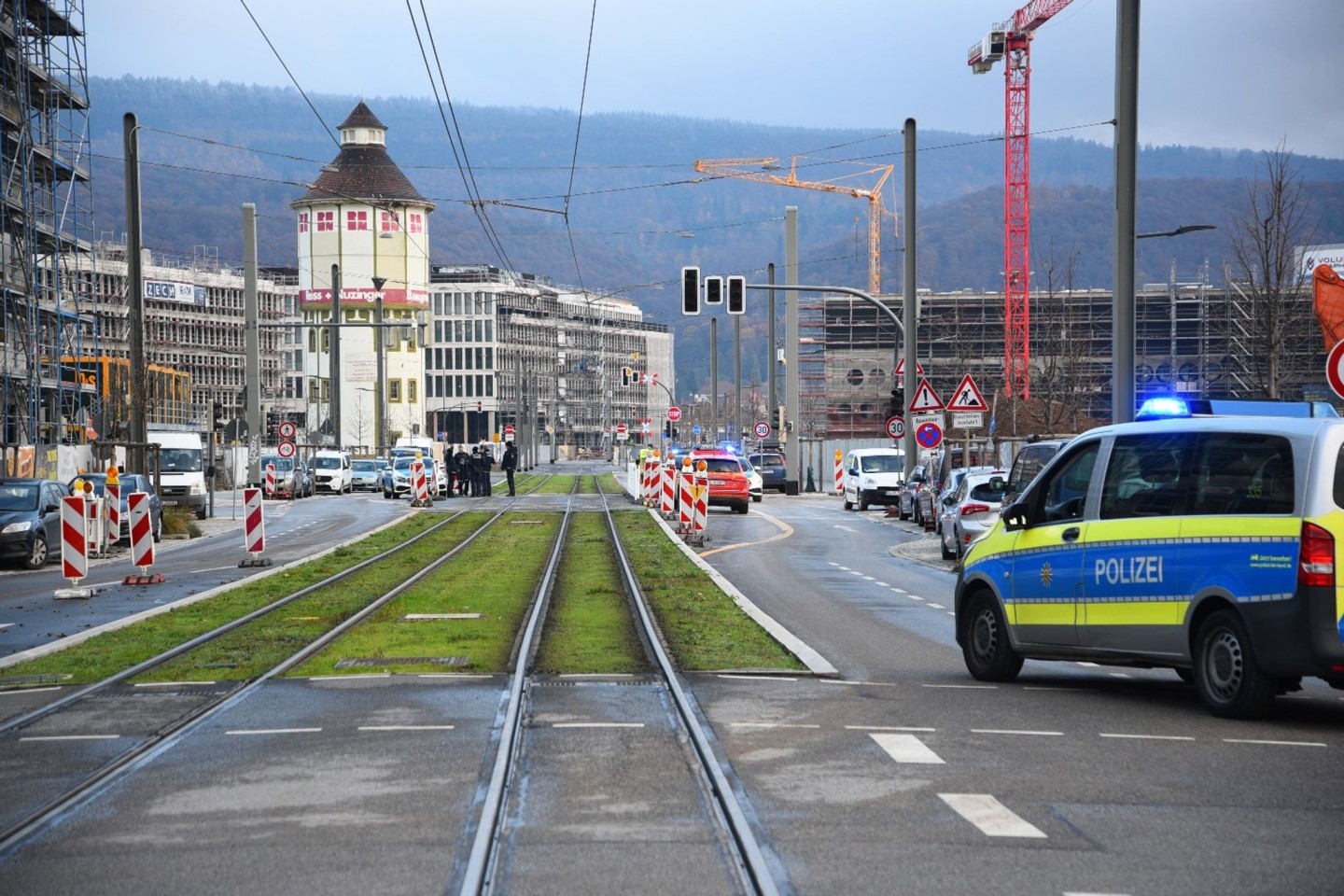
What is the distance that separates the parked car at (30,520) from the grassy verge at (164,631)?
5.67 m

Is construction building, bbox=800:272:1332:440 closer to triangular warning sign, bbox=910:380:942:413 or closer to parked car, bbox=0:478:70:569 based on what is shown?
triangular warning sign, bbox=910:380:942:413

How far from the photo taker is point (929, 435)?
129ft

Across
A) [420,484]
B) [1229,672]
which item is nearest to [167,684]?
[1229,672]

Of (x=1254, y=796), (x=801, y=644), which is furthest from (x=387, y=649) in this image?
(x=1254, y=796)

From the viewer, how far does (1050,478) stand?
14.5 meters

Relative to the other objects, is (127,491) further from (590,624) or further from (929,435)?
(590,624)

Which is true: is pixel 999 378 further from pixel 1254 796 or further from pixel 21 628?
pixel 1254 796

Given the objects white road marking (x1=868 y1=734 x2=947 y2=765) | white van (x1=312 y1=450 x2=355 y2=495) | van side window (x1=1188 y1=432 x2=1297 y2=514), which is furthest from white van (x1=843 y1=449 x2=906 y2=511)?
white road marking (x1=868 y1=734 x2=947 y2=765)

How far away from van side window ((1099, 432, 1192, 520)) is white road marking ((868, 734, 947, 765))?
278cm

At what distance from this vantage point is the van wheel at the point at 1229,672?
471 inches

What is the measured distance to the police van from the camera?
11555mm

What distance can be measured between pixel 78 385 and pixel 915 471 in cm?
2744

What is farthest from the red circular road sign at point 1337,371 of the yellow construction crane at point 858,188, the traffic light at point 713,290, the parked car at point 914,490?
the yellow construction crane at point 858,188

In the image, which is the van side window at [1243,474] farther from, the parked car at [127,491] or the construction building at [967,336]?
the construction building at [967,336]
